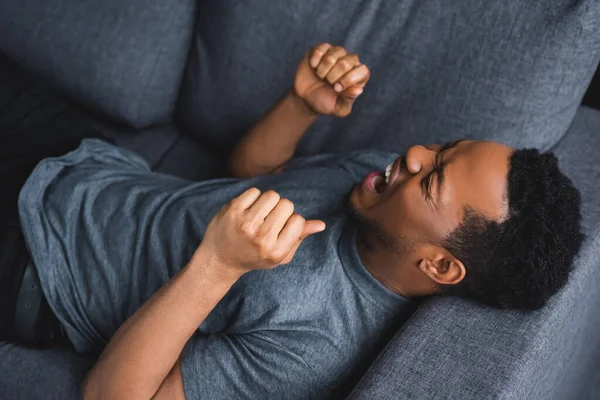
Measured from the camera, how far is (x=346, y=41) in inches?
51.5

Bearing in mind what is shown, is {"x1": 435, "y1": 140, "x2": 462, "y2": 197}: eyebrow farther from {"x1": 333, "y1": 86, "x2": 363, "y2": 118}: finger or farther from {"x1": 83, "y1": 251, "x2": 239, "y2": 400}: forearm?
{"x1": 83, "y1": 251, "x2": 239, "y2": 400}: forearm

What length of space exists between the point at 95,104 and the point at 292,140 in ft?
1.71

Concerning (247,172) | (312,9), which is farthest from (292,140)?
(312,9)

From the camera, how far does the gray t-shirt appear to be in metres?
1.02

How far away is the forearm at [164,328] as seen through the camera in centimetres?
94

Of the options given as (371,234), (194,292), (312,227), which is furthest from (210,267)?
(371,234)

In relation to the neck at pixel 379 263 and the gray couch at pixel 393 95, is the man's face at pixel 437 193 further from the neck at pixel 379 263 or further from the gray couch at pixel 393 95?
the gray couch at pixel 393 95

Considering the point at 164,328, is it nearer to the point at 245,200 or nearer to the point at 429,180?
the point at 245,200

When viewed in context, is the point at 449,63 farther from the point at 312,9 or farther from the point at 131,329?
the point at 131,329

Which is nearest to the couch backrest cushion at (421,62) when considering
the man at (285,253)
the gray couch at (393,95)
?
the gray couch at (393,95)

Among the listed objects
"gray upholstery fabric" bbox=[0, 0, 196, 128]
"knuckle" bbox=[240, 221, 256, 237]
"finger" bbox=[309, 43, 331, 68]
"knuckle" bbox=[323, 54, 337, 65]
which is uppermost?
"gray upholstery fabric" bbox=[0, 0, 196, 128]

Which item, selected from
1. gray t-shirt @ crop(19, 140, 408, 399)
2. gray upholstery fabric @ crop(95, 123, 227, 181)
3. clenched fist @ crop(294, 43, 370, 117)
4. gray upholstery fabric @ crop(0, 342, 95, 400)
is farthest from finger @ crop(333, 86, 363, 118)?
gray upholstery fabric @ crop(0, 342, 95, 400)

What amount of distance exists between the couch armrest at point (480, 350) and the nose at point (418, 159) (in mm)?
212

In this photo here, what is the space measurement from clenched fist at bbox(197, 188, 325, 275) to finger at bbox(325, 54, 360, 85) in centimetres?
34
